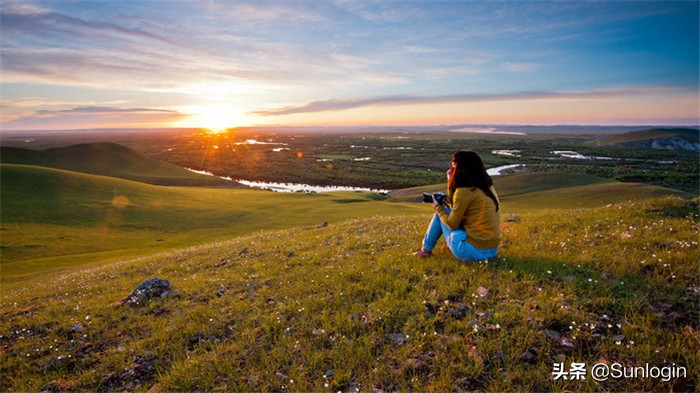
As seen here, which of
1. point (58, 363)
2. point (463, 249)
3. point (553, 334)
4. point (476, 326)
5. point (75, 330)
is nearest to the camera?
point (553, 334)

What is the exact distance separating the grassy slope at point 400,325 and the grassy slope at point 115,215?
91.0 feet

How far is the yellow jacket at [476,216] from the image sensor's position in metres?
8.24

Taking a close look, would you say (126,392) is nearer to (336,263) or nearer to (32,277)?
(336,263)

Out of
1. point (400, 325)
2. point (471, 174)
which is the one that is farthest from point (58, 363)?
point (471, 174)

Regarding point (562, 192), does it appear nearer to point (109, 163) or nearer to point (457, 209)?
point (457, 209)

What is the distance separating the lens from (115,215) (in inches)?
1818

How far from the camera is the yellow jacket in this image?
824 centimetres

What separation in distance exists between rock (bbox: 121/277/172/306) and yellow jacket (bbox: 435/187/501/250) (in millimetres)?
9396

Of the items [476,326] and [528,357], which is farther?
[476,326]

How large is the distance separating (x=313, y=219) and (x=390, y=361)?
36499 mm

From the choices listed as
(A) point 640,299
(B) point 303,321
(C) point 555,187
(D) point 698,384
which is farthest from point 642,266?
(C) point 555,187

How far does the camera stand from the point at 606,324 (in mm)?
5672

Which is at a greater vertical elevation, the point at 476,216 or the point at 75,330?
the point at 476,216

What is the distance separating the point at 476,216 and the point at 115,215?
54498 millimetres
